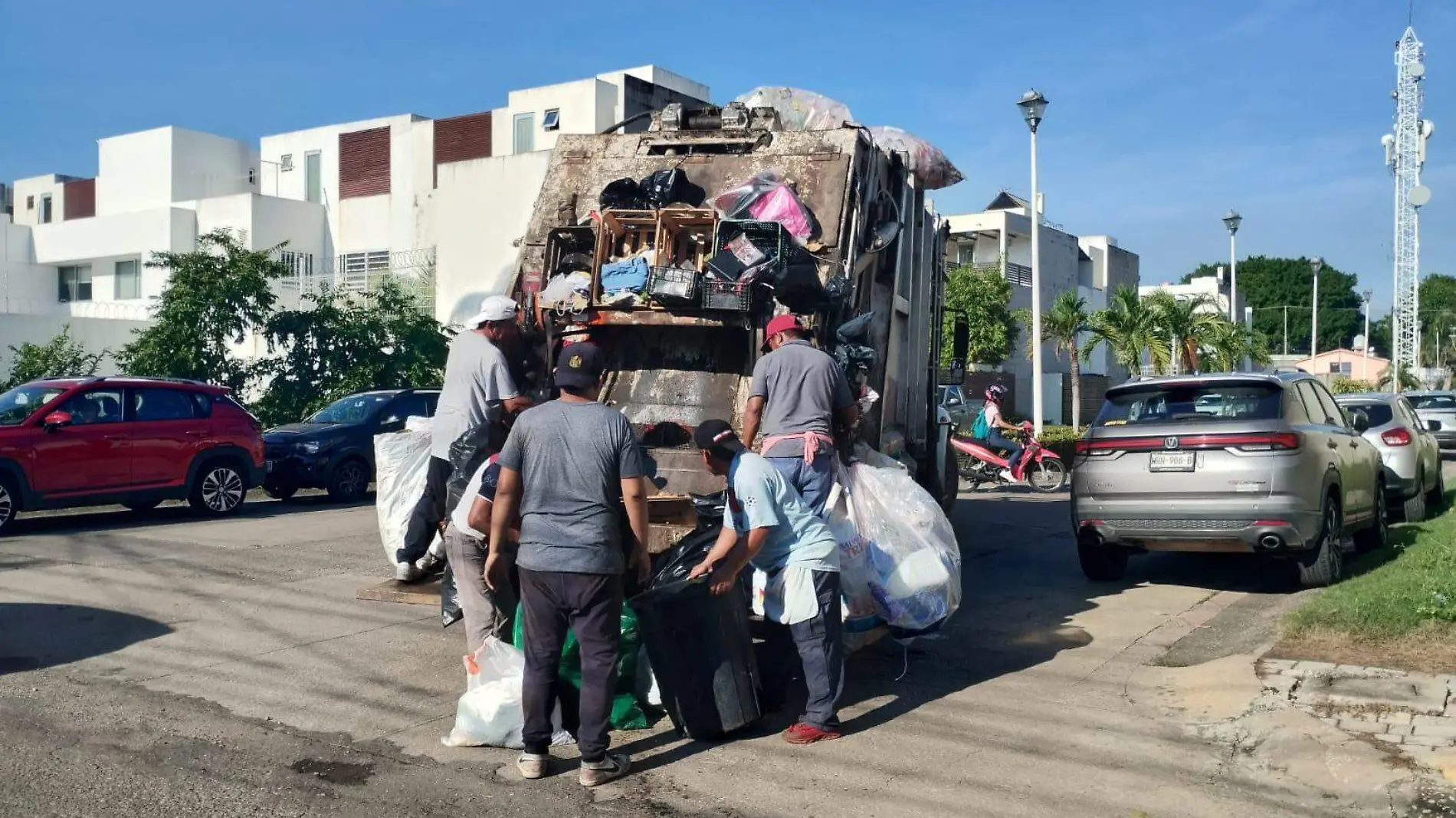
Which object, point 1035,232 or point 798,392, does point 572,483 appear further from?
point 1035,232

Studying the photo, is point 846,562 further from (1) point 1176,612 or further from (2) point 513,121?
(2) point 513,121

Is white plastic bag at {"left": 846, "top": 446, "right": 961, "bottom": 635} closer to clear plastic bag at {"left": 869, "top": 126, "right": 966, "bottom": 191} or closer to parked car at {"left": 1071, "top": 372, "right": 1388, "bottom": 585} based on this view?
parked car at {"left": 1071, "top": 372, "right": 1388, "bottom": 585}

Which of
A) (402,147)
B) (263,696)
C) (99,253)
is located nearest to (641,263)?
(263,696)

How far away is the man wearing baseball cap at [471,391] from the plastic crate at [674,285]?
0.87 meters

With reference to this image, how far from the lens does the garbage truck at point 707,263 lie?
7.65 meters

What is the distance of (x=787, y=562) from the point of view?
5.79m

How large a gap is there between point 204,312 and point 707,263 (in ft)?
51.2

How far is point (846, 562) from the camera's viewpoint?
6562 millimetres

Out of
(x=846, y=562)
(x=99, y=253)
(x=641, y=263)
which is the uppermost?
(x=99, y=253)

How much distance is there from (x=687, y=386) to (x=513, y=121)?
26309 mm

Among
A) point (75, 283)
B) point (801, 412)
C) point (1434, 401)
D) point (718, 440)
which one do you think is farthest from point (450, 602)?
point (75, 283)

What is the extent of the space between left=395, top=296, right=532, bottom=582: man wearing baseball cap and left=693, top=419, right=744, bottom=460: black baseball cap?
5.52 feet

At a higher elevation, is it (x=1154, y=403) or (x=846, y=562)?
(x=1154, y=403)

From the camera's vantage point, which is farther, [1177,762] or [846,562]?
[846,562]
